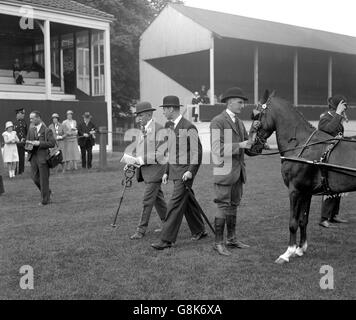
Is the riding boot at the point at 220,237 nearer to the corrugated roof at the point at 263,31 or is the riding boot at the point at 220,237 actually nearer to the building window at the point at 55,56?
the corrugated roof at the point at 263,31

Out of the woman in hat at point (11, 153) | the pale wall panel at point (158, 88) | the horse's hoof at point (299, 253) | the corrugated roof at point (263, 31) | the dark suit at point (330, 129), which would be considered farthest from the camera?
the pale wall panel at point (158, 88)

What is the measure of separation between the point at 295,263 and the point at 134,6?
30.4m

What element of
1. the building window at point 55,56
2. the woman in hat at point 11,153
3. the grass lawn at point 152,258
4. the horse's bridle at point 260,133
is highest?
the building window at point 55,56

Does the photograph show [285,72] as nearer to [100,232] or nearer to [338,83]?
[338,83]

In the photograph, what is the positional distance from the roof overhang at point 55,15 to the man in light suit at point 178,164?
15345 millimetres

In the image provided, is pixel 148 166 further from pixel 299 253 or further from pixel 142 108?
pixel 299 253

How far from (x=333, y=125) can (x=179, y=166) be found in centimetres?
260

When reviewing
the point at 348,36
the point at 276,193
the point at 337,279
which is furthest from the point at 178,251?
the point at 348,36

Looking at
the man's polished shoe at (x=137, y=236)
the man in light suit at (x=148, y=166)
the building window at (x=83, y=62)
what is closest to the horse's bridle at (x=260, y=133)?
the man in light suit at (x=148, y=166)

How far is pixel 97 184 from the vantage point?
1328cm

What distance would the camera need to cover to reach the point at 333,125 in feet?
24.9

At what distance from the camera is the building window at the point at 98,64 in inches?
941
